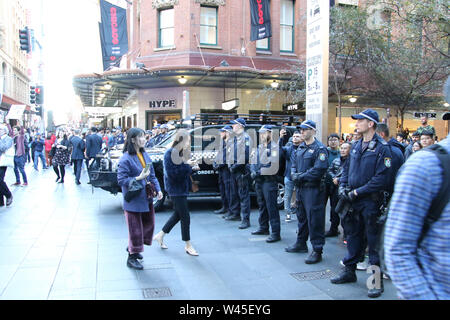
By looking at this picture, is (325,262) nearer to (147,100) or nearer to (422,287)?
(422,287)

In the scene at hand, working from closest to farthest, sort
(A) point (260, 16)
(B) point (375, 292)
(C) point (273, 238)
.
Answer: (B) point (375, 292) < (C) point (273, 238) < (A) point (260, 16)

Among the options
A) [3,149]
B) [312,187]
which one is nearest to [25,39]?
[3,149]

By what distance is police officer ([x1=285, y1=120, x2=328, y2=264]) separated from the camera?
5.39m

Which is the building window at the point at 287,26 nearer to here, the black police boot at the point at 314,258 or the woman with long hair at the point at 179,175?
the woman with long hair at the point at 179,175

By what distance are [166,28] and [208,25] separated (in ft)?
7.48

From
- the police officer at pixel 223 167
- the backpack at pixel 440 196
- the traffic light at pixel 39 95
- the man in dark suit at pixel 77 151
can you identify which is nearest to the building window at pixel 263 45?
the man in dark suit at pixel 77 151

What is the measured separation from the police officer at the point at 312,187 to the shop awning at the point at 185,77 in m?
10.9

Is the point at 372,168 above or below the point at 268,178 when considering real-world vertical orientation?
above

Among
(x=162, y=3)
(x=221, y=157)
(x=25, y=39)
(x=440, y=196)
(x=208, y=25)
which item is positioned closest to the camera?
(x=440, y=196)

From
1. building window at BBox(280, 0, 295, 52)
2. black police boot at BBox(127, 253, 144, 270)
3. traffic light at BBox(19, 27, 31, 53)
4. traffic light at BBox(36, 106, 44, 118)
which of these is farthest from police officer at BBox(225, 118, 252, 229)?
traffic light at BBox(36, 106, 44, 118)

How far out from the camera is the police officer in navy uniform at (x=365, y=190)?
4.27 metres

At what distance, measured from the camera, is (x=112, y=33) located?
63.1ft

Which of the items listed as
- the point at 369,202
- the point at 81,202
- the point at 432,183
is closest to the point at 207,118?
the point at 81,202

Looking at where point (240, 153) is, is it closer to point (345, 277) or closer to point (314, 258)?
point (314, 258)
